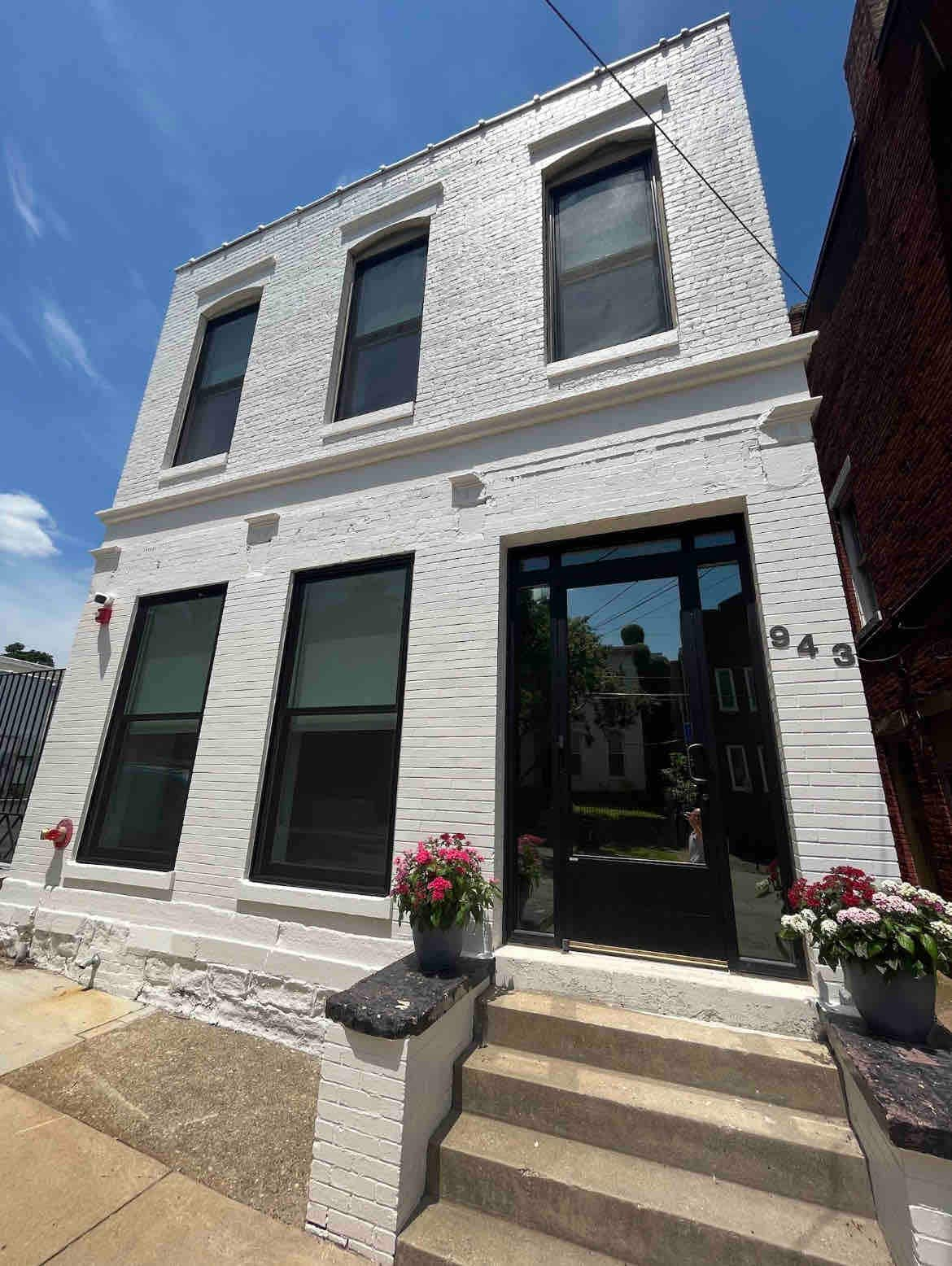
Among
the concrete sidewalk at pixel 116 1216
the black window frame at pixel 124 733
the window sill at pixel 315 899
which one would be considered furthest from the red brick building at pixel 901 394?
the black window frame at pixel 124 733

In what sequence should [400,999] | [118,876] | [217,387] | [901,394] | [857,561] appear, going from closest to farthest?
[400,999], [118,876], [901,394], [217,387], [857,561]

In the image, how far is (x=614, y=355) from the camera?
4160 mm

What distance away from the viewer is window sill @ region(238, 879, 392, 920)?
3.57 meters

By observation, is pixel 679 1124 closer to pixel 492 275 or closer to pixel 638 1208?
pixel 638 1208

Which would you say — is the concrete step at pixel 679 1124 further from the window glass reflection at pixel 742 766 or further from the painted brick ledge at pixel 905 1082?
the window glass reflection at pixel 742 766

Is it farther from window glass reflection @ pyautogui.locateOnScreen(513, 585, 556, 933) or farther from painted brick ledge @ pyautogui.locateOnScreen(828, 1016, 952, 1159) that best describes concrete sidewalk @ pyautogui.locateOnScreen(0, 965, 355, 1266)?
painted brick ledge @ pyautogui.locateOnScreen(828, 1016, 952, 1159)

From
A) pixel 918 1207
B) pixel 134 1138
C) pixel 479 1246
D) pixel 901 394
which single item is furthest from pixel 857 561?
pixel 134 1138

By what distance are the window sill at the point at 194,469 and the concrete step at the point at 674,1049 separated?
5.57 metres

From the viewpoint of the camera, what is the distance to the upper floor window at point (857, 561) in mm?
7469

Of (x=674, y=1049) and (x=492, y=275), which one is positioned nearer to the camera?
(x=674, y=1049)

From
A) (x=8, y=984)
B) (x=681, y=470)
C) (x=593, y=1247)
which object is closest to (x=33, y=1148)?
(x=8, y=984)

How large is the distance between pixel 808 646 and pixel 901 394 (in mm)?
5024

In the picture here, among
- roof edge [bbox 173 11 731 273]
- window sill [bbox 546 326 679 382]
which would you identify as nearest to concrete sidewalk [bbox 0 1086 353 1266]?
window sill [bbox 546 326 679 382]

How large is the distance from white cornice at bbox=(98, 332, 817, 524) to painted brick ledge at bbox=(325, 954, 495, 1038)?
3.87 m
